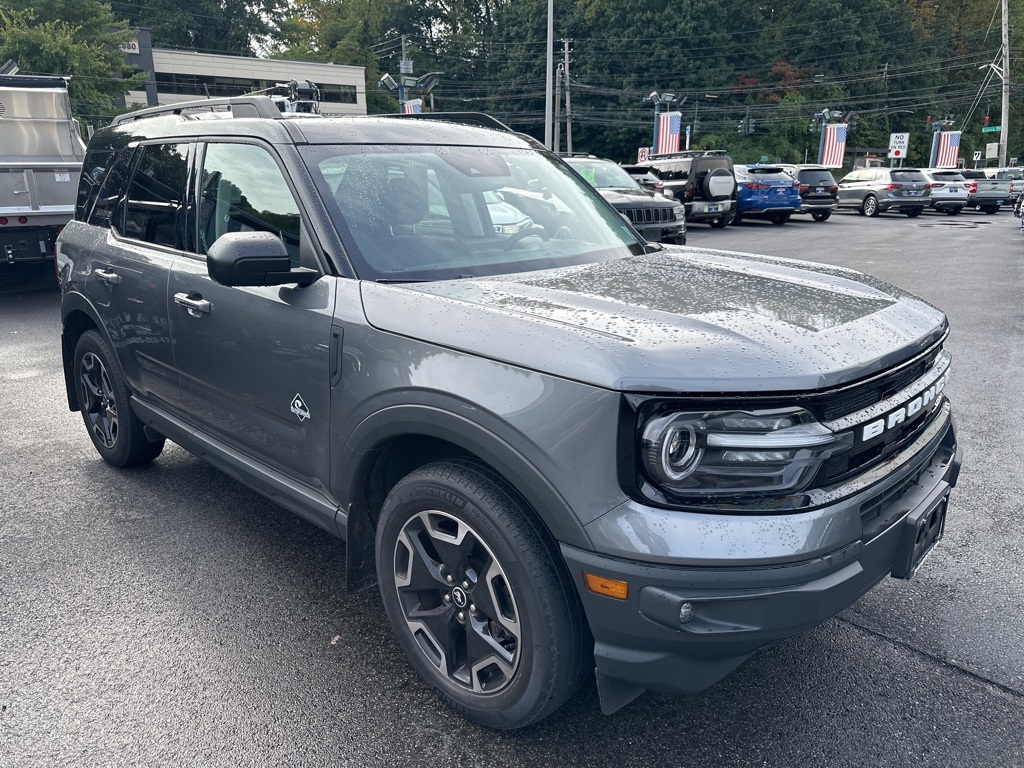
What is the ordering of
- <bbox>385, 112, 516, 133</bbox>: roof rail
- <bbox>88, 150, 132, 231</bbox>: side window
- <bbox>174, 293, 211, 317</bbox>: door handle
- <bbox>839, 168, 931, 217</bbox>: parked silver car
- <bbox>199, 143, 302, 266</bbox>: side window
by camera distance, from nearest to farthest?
<bbox>199, 143, 302, 266</bbox>: side window
<bbox>174, 293, 211, 317</bbox>: door handle
<bbox>385, 112, 516, 133</bbox>: roof rail
<bbox>88, 150, 132, 231</bbox>: side window
<bbox>839, 168, 931, 217</bbox>: parked silver car

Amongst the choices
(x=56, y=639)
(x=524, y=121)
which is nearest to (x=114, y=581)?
(x=56, y=639)

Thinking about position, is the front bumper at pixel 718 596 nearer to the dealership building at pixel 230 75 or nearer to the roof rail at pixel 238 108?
the roof rail at pixel 238 108

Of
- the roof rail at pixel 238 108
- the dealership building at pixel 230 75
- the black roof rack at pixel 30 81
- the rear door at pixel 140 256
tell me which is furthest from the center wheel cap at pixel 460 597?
the dealership building at pixel 230 75

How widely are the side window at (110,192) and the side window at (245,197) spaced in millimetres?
985

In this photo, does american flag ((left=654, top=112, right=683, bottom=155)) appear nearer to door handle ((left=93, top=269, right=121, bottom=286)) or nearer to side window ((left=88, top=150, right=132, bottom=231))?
side window ((left=88, top=150, right=132, bottom=231))

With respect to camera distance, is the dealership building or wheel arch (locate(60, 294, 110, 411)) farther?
the dealership building

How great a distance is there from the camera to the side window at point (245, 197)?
3051mm

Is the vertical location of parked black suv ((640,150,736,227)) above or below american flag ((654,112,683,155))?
below

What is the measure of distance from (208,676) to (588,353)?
179 cm

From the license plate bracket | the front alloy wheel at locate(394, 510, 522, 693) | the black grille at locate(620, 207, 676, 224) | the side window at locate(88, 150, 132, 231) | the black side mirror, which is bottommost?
the front alloy wheel at locate(394, 510, 522, 693)

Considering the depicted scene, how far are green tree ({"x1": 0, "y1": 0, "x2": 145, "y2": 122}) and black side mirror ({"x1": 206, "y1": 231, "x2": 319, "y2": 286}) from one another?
1057 inches

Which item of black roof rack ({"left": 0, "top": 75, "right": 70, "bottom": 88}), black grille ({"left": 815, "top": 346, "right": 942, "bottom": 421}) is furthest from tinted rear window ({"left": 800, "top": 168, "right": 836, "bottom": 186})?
black grille ({"left": 815, "top": 346, "right": 942, "bottom": 421})

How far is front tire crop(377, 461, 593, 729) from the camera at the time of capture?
2.22 meters

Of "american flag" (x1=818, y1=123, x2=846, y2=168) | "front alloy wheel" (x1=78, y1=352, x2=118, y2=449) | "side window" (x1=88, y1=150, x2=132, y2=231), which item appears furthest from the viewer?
"american flag" (x1=818, y1=123, x2=846, y2=168)
